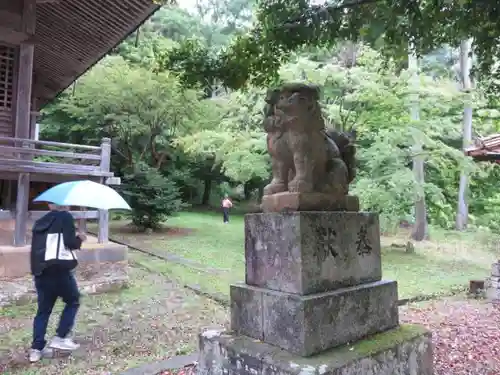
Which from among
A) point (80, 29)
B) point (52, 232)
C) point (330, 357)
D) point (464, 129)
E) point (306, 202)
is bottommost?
point (330, 357)

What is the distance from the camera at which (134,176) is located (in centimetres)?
1459

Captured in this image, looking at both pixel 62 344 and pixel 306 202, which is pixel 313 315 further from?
pixel 62 344

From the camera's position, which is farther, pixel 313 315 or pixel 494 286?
pixel 494 286

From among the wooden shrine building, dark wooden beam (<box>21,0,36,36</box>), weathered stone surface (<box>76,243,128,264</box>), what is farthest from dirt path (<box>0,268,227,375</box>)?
dark wooden beam (<box>21,0,36,36</box>)

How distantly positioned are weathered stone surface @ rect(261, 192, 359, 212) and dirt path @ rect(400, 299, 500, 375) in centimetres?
195

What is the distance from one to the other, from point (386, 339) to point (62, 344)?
3.33 meters

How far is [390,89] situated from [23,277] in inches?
342

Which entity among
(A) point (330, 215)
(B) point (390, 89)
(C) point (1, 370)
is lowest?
(C) point (1, 370)

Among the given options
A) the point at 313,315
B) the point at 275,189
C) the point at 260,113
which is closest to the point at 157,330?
the point at 275,189

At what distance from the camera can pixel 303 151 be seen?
9.80 feet

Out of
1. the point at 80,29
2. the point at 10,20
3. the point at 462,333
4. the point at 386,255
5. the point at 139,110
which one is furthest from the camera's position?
the point at 139,110

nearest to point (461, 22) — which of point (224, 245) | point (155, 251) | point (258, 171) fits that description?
point (258, 171)

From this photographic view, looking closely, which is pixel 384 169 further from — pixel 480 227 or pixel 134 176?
pixel 480 227

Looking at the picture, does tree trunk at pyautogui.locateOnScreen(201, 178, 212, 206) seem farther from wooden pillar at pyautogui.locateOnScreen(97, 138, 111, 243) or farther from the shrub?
wooden pillar at pyautogui.locateOnScreen(97, 138, 111, 243)
